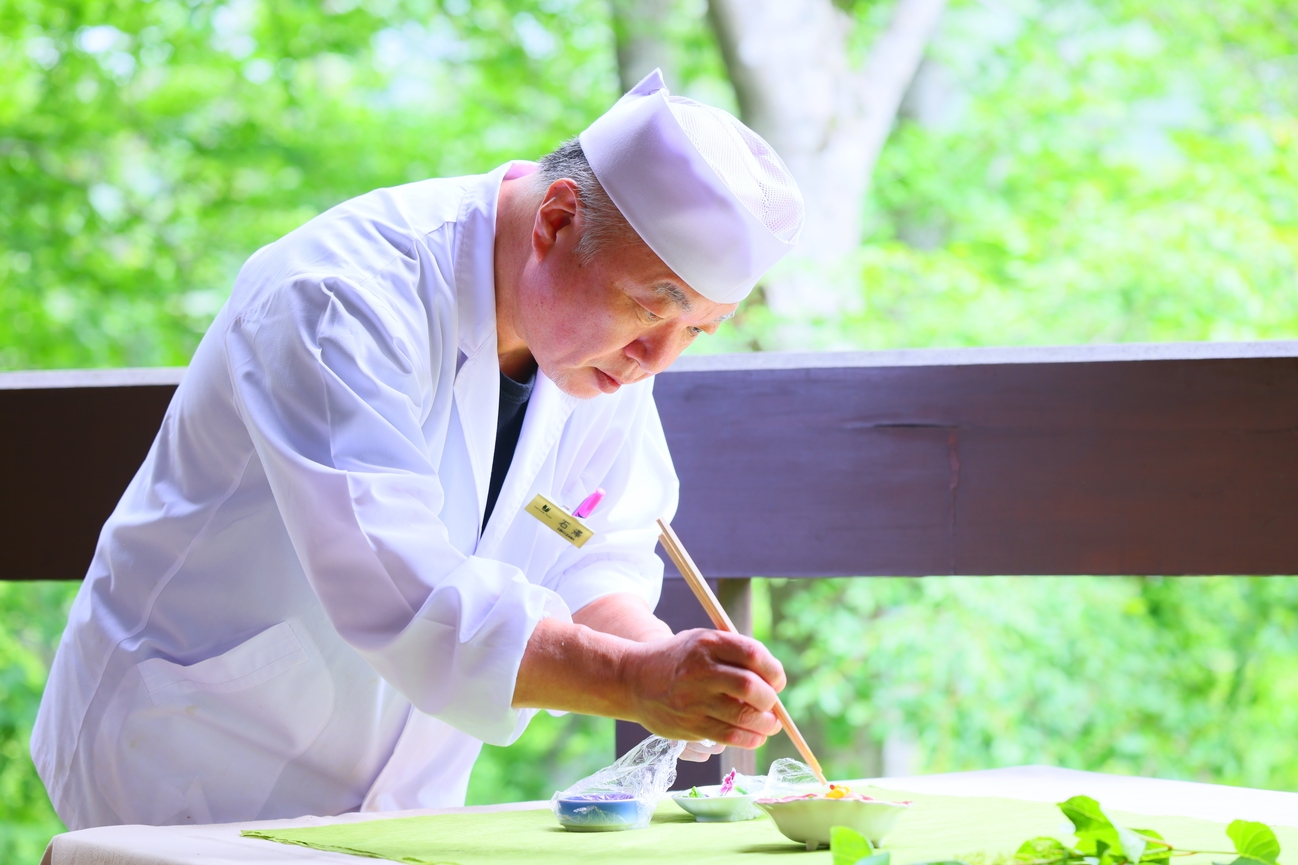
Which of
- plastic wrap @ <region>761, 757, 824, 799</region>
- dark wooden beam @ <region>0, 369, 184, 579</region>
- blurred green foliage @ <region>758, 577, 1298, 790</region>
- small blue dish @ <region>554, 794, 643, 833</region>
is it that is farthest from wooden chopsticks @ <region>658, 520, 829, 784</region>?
blurred green foliage @ <region>758, 577, 1298, 790</region>

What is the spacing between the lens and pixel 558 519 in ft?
4.57

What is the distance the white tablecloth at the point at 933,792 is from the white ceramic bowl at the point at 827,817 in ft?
1.22

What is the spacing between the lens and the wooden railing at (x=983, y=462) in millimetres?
1801

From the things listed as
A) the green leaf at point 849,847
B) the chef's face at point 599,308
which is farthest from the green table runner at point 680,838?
the chef's face at point 599,308

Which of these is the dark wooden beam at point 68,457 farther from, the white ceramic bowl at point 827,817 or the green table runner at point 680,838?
the white ceramic bowl at point 827,817

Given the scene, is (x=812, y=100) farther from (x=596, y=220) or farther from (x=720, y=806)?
(x=720, y=806)

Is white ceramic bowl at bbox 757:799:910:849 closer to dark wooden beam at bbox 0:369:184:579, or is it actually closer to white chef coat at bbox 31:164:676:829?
white chef coat at bbox 31:164:676:829

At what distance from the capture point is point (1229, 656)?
551 cm

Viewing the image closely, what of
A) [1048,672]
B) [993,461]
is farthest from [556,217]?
[1048,672]

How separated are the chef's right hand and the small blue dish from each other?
0.51ft

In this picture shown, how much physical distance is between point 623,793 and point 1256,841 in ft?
2.14

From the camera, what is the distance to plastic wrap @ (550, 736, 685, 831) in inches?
49.5

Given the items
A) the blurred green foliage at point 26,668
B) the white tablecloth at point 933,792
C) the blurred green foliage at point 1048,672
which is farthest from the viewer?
the blurred green foliage at point 26,668

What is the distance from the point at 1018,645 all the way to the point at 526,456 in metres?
3.74
